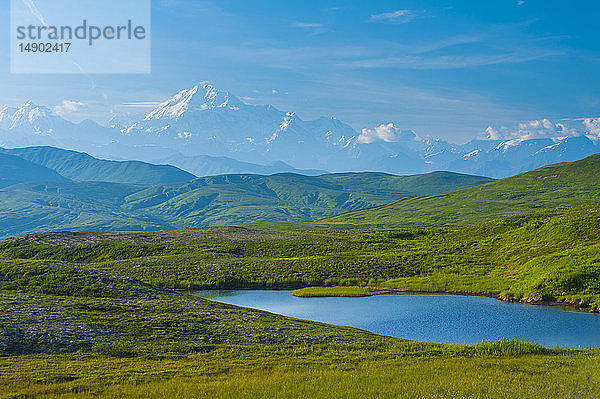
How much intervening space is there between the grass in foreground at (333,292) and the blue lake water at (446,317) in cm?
229

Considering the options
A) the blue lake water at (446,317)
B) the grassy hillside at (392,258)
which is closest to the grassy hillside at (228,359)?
the blue lake water at (446,317)

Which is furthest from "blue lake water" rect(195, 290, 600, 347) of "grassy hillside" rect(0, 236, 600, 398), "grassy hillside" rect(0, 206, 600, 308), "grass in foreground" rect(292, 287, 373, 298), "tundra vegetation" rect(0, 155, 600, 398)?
"grassy hillside" rect(0, 236, 600, 398)

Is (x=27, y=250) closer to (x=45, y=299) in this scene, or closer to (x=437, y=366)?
(x=45, y=299)

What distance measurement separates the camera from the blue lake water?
156 ft

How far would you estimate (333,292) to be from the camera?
7831cm

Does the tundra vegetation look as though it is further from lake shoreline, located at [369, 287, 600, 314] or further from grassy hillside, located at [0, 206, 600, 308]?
lake shoreline, located at [369, 287, 600, 314]

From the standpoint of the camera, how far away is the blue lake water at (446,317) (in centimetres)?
4762

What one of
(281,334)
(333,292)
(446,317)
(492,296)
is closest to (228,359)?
(281,334)

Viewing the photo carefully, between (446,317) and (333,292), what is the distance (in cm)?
2433

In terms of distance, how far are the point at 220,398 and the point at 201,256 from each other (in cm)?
9064

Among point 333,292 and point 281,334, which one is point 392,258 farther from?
point 281,334

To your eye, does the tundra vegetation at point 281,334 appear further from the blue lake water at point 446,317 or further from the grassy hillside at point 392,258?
the blue lake water at point 446,317

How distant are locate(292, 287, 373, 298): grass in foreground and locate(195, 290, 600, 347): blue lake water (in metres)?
2.29

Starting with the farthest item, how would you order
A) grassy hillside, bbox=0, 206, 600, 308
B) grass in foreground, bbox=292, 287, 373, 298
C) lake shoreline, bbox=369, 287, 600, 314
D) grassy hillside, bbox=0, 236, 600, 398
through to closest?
1. grass in foreground, bbox=292, 287, 373, 298
2. grassy hillside, bbox=0, 206, 600, 308
3. lake shoreline, bbox=369, 287, 600, 314
4. grassy hillside, bbox=0, 236, 600, 398
